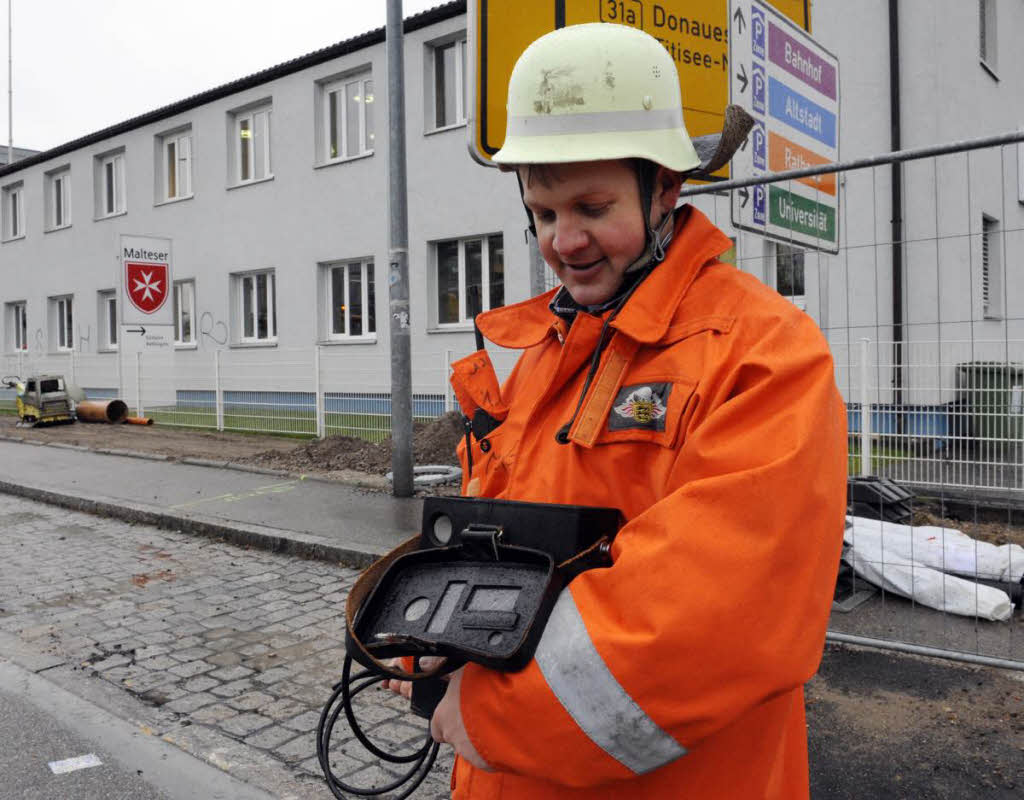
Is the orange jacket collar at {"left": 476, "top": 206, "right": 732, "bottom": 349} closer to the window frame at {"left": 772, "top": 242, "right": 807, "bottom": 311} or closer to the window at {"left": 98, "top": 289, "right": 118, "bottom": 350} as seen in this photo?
the window frame at {"left": 772, "top": 242, "right": 807, "bottom": 311}

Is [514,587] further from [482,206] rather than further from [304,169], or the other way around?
[304,169]

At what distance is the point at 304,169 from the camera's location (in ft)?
54.9

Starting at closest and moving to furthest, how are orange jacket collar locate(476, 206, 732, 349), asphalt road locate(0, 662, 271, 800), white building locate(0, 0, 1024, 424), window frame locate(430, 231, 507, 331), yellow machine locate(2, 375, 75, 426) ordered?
orange jacket collar locate(476, 206, 732, 349)
asphalt road locate(0, 662, 271, 800)
white building locate(0, 0, 1024, 424)
window frame locate(430, 231, 507, 331)
yellow machine locate(2, 375, 75, 426)

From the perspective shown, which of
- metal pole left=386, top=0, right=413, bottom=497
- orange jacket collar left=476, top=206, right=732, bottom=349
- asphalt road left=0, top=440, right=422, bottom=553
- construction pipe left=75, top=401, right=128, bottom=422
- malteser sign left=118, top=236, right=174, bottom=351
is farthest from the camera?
construction pipe left=75, top=401, right=128, bottom=422

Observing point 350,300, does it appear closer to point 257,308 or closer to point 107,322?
point 257,308

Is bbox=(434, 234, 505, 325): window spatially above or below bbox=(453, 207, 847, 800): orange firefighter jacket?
above

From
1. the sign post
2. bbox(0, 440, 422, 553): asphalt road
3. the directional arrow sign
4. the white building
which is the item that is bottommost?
bbox(0, 440, 422, 553): asphalt road

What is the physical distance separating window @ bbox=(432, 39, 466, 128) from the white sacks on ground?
1154cm

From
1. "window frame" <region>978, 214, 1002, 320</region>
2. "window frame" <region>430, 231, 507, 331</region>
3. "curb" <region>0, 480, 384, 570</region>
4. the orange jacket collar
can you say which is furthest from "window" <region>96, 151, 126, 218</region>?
the orange jacket collar

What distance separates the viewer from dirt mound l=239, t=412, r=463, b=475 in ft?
33.8

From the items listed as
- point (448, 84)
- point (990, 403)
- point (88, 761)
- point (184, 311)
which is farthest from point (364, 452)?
point (184, 311)

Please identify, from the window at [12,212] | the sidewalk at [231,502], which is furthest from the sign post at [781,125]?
the window at [12,212]

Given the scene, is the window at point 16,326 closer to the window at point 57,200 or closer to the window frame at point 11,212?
the window frame at point 11,212

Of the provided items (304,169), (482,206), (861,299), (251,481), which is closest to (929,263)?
(861,299)
